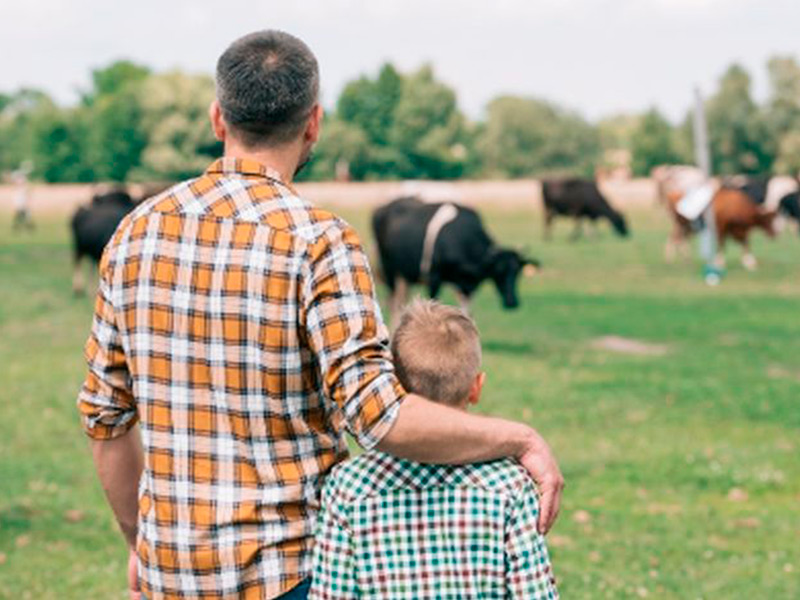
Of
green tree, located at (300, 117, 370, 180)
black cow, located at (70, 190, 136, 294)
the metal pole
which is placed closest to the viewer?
black cow, located at (70, 190, 136, 294)

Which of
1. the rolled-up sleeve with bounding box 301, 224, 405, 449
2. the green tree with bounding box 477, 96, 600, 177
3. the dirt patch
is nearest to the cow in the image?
the dirt patch

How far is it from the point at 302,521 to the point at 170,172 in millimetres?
88209

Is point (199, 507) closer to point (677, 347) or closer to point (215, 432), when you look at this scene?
point (215, 432)

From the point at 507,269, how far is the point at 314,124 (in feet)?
51.4

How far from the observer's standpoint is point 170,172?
89375mm

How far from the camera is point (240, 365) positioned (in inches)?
110

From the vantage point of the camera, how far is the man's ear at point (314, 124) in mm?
2918

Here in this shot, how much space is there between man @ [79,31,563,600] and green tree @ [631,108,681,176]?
93.9 meters

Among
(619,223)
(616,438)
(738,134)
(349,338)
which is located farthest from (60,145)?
(349,338)

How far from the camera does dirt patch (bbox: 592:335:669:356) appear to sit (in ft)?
56.6

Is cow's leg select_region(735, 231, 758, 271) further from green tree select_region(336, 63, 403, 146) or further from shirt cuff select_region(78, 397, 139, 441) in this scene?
green tree select_region(336, 63, 403, 146)

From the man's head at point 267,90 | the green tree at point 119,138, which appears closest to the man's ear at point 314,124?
the man's head at point 267,90

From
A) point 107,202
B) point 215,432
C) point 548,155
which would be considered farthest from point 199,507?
point 548,155

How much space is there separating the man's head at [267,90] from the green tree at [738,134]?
89.7 m
